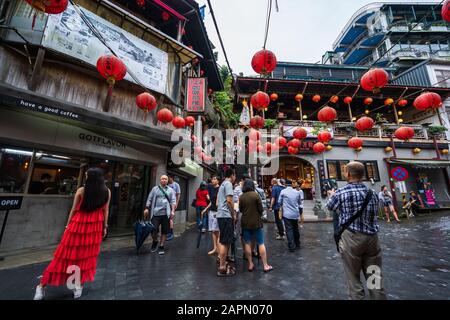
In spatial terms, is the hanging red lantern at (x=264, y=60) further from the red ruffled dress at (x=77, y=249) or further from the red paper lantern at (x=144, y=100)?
the red ruffled dress at (x=77, y=249)

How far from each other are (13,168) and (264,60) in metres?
7.37

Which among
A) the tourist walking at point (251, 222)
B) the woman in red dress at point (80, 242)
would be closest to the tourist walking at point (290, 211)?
the tourist walking at point (251, 222)

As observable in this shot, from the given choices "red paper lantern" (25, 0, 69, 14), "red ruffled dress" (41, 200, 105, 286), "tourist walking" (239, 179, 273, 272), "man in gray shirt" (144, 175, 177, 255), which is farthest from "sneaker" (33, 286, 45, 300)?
"red paper lantern" (25, 0, 69, 14)

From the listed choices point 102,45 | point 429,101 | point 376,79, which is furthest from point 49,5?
point 429,101

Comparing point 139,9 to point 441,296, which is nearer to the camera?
point 441,296

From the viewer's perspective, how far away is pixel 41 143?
5367 millimetres

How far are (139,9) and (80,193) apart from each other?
32.8 feet

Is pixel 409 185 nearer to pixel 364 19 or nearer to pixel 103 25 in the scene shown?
pixel 103 25

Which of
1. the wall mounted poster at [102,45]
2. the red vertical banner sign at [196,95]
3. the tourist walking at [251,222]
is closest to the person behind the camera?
the tourist walking at [251,222]

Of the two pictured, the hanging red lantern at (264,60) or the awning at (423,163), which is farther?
the awning at (423,163)

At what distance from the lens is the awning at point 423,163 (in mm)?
15030

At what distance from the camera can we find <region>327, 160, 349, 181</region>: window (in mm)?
15735

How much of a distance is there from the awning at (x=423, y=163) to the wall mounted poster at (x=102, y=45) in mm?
18214
